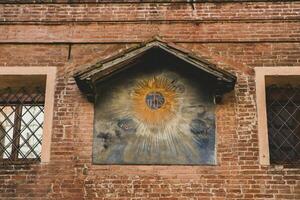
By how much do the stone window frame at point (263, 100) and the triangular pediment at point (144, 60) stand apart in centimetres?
56

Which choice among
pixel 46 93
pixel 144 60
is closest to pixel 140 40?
pixel 144 60

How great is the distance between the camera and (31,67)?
30.1 feet

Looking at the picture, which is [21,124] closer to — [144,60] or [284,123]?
[144,60]

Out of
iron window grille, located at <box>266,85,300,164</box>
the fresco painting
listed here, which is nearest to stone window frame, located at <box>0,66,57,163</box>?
the fresco painting

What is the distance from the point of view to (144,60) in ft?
29.8

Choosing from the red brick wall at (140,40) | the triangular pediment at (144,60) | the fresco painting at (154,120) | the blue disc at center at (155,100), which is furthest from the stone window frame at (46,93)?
the blue disc at center at (155,100)

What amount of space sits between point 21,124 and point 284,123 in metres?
4.50

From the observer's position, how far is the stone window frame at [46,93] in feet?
28.6

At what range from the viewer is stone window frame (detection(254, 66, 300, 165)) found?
8.58m

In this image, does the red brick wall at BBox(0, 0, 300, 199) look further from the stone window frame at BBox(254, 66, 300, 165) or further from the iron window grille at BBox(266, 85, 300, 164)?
the iron window grille at BBox(266, 85, 300, 164)

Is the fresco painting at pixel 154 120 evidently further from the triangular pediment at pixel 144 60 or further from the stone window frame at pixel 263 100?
the stone window frame at pixel 263 100

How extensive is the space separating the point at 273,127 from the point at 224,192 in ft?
5.00

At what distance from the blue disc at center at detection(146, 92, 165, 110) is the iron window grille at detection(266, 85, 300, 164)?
1.85 meters

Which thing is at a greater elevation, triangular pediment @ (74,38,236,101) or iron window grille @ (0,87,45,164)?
triangular pediment @ (74,38,236,101)
